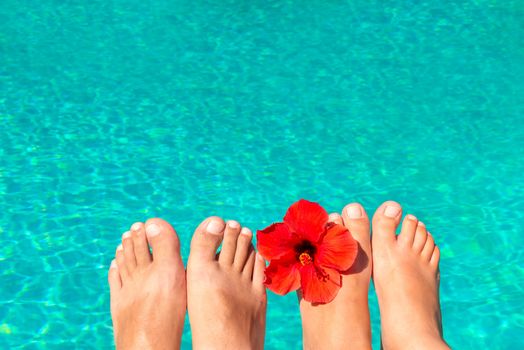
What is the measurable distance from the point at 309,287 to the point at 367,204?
141cm

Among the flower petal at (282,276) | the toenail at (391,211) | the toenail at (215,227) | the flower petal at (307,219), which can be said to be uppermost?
the toenail at (391,211)

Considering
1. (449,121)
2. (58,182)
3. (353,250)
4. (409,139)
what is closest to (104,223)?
(58,182)

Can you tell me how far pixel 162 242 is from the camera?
2.47 m

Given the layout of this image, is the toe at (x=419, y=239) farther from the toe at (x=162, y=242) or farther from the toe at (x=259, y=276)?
the toe at (x=162, y=242)

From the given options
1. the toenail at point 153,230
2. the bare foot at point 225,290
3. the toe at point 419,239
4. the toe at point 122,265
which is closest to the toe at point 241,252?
the bare foot at point 225,290

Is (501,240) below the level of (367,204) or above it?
below

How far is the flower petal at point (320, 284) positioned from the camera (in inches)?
79.3

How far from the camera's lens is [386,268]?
240 centimetres

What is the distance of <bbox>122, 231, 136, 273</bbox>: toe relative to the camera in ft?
8.31

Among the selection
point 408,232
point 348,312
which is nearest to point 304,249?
point 348,312

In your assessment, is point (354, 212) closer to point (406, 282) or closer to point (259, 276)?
point (406, 282)

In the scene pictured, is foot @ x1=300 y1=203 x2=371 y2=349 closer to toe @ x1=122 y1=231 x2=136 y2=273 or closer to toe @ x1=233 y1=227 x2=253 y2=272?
toe @ x1=233 y1=227 x2=253 y2=272

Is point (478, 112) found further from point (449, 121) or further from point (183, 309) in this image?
point (183, 309)

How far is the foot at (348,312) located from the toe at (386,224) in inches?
2.4
